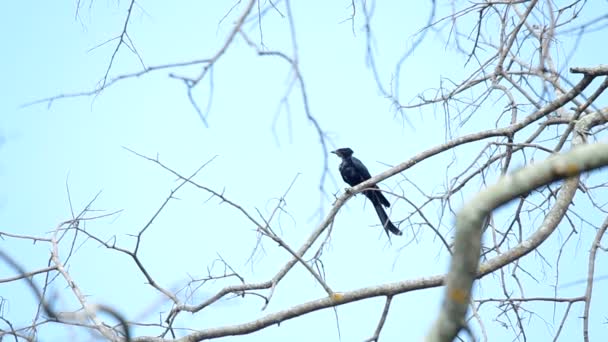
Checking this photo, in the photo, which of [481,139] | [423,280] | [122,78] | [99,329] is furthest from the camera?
[481,139]

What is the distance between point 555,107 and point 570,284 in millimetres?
868

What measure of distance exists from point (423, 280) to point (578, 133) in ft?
3.07

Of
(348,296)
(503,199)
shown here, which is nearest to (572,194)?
(348,296)

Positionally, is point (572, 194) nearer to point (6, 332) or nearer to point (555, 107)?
point (555, 107)

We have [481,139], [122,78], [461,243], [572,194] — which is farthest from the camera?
[481,139]

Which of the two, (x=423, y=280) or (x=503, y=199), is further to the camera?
(x=423, y=280)

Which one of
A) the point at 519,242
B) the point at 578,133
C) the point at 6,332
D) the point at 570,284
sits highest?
the point at 578,133

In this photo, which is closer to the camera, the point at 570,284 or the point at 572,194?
the point at 570,284

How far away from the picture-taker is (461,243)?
2.94 ft

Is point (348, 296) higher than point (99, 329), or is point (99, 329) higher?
point (348, 296)

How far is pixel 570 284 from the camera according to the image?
8.60 feet

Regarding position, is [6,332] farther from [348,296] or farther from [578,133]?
[578,133]

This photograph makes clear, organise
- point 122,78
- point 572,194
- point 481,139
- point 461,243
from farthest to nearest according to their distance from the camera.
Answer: point 481,139 < point 572,194 < point 122,78 < point 461,243

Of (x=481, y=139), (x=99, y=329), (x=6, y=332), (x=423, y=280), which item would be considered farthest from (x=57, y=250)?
(x=481, y=139)
